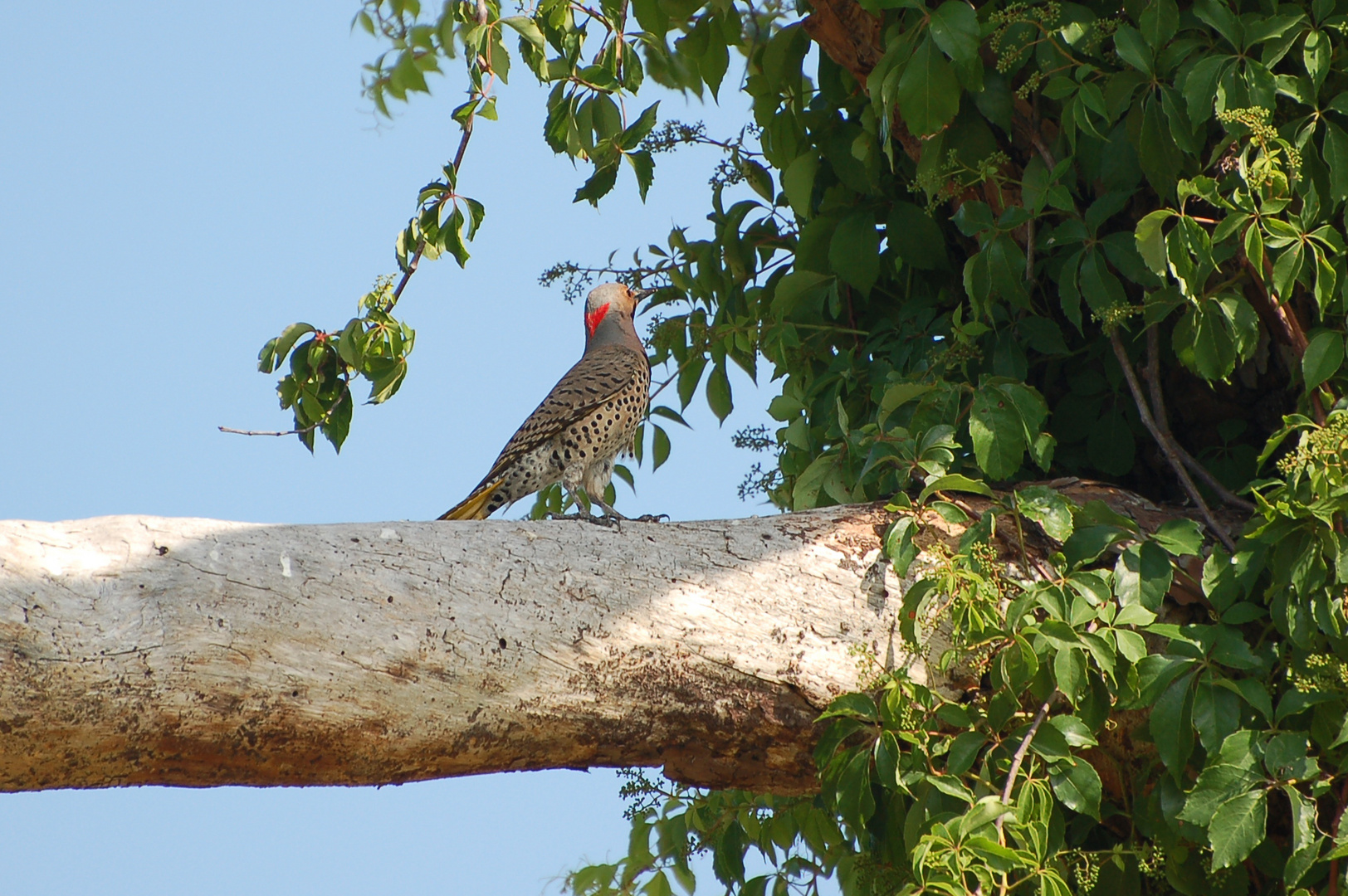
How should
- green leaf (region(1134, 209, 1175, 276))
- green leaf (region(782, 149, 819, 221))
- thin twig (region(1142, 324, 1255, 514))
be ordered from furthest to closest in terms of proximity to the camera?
green leaf (region(782, 149, 819, 221))
thin twig (region(1142, 324, 1255, 514))
green leaf (region(1134, 209, 1175, 276))

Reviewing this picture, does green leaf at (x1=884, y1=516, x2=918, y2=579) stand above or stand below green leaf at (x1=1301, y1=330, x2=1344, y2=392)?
below

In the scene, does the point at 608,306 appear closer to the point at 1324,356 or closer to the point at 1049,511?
the point at 1049,511

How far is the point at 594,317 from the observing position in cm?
594

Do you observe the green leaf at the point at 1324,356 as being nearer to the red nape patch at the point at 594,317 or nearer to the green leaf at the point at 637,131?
the green leaf at the point at 637,131

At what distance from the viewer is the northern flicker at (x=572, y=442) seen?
457cm

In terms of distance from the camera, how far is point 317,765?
2262 millimetres

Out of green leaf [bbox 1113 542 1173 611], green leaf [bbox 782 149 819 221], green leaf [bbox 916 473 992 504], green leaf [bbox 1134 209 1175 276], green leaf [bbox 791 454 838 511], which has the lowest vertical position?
green leaf [bbox 1113 542 1173 611]

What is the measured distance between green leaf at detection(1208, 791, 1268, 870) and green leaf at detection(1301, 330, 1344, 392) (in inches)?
32.4

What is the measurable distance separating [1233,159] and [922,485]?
3.26 feet

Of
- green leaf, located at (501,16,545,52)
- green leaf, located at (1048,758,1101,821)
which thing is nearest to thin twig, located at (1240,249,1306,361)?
green leaf, located at (1048,758,1101,821)

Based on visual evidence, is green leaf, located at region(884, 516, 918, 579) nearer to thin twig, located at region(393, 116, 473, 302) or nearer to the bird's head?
thin twig, located at region(393, 116, 473, 302)

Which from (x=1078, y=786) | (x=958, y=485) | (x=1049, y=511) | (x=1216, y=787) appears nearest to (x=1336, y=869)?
(x=1216, y=787)

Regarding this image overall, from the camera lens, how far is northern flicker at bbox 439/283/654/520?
4.57 m

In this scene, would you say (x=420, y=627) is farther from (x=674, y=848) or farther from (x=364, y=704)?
(x=674, y=848)
